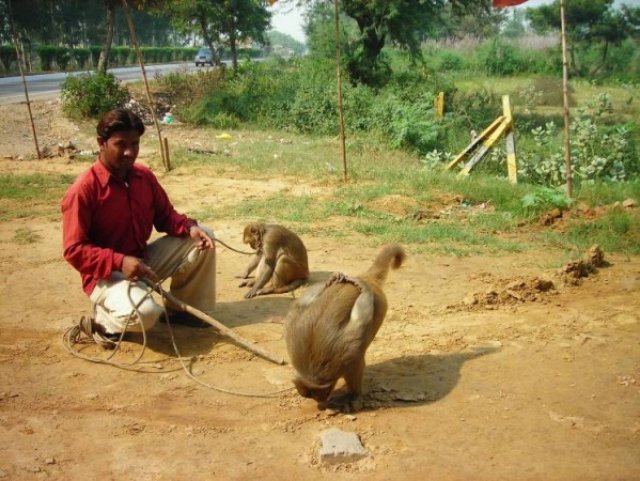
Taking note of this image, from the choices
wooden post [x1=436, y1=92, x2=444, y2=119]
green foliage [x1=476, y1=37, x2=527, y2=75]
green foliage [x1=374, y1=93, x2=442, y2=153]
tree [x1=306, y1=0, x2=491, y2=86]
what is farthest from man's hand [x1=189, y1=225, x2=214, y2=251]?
green foliage [x1=476, y1=37, x2=527, y2=75]

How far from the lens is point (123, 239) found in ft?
17.7

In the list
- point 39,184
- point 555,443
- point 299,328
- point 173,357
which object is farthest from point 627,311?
point 39,184

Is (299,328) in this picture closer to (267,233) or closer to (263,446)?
(263,446)

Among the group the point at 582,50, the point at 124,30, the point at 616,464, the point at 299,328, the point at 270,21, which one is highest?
the point at 124,30

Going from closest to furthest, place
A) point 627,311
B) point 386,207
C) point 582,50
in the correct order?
1. point 627,311
2. point 386,207
3. point 582,50

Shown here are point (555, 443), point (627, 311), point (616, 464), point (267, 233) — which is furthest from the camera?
point (267, 233)

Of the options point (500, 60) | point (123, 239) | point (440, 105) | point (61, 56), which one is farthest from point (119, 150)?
point (61, 56)

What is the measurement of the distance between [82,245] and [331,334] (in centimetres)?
222

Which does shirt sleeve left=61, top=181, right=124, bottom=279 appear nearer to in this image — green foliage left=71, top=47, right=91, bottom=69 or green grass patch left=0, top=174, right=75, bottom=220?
green grass patch left=0, top=174, right=75, bottom=220

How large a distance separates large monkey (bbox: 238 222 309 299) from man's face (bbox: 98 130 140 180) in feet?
7.46

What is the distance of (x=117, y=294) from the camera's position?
5.13m

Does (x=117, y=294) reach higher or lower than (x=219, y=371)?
higher

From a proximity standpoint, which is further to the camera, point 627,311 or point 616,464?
point 627,311

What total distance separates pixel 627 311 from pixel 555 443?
2575 millimetres
